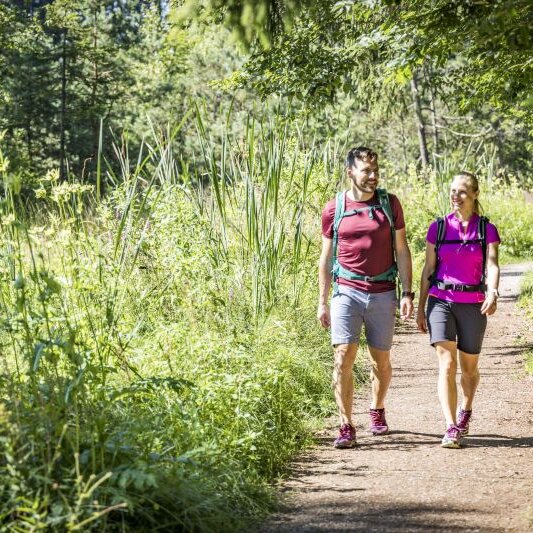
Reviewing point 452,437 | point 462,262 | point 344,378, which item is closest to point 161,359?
point 344,378

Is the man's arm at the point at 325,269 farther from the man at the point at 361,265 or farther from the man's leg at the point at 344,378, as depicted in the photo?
the man's leg at the point at 344,378

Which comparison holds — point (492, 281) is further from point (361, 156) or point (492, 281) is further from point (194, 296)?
point (194, 296)

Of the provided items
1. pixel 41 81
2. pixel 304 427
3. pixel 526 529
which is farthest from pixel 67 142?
pixel 526 529

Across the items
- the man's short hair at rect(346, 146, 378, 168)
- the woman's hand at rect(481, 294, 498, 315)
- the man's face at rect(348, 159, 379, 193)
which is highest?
the man's short hair at rect(346, 146, 378, 168)

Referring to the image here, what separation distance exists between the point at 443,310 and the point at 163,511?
2507 mm

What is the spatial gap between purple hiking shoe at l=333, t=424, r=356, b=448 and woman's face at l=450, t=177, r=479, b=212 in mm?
1490

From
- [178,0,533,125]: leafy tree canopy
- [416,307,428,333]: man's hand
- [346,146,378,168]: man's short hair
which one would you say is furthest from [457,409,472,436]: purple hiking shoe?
[178,0,533,125]: leafy tree canopy

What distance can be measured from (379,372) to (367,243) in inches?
34.4

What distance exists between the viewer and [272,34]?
4652 mm

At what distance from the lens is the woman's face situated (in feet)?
18.3

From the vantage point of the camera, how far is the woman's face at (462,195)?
5.57m

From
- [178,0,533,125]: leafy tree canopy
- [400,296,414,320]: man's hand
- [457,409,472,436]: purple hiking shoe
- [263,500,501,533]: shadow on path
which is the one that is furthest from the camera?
[457,409,472,436]: purple hiking shoe

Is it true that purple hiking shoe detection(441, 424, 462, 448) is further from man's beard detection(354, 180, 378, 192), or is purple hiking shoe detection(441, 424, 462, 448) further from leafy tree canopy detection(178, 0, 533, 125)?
leafy tree canopy detection(178, 0, 533, 125)

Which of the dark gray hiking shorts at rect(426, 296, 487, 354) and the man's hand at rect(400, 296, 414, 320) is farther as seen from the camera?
the man's hand at rect(400, 296, 414, 320)
